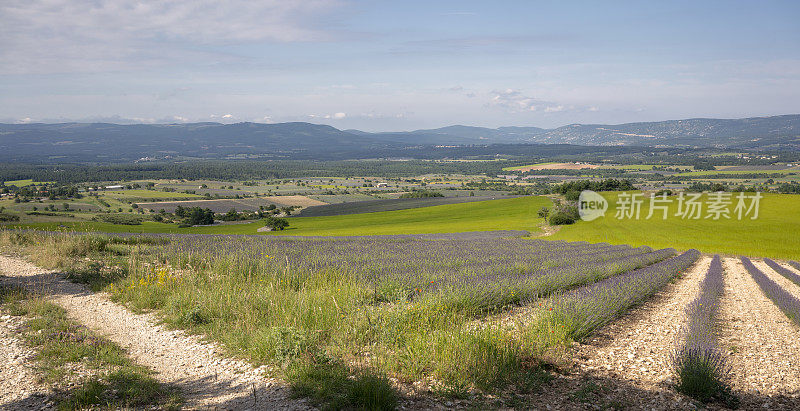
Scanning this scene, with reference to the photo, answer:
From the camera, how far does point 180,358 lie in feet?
20.4

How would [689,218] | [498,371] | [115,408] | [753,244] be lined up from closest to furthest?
1. [115,408]
2. [498,371]
3. [753,244]
4. [689,218]

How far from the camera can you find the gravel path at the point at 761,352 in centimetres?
547

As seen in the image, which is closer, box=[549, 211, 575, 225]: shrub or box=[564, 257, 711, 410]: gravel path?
box=[564, 257, 711, 410]: gravel path

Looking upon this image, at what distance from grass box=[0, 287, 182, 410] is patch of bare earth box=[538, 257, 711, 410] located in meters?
4.61

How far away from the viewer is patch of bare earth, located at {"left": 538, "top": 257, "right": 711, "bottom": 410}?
522 centimetres

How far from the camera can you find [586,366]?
6379 mm

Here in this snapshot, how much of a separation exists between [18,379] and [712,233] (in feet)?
156

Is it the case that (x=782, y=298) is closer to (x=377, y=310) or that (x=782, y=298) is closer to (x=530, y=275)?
(x=530, y=275)

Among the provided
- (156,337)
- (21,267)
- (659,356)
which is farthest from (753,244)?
(21,267)

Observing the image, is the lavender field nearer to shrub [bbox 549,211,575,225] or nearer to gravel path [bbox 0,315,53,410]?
gravel path [bbox 0,315,53,410]

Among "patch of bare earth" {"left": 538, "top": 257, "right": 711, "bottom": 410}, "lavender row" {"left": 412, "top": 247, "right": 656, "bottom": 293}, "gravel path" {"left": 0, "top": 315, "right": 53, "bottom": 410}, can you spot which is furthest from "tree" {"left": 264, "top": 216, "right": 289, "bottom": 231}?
"patch of bare earth" {"left": 538, "top": 257, "right": 711, "bottom": 410}

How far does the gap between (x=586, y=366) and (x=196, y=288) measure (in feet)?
25.0

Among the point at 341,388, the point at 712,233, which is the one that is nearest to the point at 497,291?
the point at 341,388

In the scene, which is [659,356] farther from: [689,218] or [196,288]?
[689,218]
